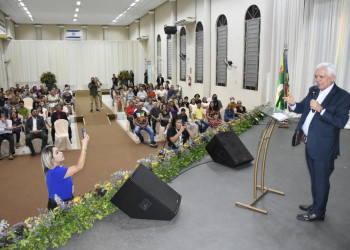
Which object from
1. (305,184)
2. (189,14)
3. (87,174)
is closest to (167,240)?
(305,184)

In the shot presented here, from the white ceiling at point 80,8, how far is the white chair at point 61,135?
9.54 m

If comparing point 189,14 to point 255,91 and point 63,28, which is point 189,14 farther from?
point 63,28

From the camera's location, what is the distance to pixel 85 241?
2.88 m

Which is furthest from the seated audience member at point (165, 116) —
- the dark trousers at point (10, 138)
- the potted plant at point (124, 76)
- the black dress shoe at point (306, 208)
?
the potted plant at point (124, 76)

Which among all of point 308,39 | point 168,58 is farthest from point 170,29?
point 308,39

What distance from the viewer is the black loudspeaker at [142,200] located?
10.2 ft

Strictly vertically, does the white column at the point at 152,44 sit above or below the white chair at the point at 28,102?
above

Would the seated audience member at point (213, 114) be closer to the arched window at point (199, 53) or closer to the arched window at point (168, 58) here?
the arched window at point (199, 53)

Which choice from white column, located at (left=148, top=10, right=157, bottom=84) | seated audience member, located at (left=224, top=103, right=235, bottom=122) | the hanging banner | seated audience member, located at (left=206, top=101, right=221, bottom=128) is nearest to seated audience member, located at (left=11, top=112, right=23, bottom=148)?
seated audience member, located at (left=206, top=101, right=221, bottom=128)

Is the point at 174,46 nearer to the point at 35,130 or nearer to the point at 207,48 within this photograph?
the point at 207,48

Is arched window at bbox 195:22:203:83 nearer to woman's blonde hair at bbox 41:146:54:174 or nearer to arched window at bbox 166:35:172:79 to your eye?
arched window at bbox 166:35:172:79

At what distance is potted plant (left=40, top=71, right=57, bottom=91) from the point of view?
2141cm

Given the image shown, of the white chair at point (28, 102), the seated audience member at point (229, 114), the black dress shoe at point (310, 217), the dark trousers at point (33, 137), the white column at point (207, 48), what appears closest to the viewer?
the black dress shoe at point (310, 217)

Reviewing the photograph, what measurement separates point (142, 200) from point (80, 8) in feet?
58.6
